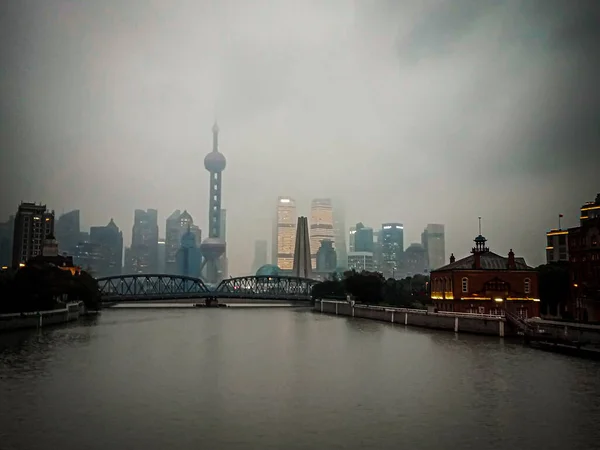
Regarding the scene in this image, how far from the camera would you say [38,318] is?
77.8 metres

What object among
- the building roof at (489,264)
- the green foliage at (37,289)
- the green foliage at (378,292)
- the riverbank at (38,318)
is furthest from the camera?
the green foliage at (378,292)

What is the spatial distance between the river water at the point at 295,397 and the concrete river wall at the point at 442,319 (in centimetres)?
824

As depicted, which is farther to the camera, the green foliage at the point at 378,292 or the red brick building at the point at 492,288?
the green foliage at the point at 378,292

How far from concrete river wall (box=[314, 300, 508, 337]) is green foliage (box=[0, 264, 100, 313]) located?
51513 millimetres

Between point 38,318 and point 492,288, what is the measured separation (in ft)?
191

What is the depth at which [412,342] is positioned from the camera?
6244 cm

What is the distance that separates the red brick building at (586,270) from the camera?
65.8 meters

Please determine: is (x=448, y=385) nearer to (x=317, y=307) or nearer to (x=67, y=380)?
(x=67, y=380)

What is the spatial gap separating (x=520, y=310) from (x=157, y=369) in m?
50.2

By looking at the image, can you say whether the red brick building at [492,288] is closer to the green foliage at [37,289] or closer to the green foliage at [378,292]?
the green foliage at [378,292]

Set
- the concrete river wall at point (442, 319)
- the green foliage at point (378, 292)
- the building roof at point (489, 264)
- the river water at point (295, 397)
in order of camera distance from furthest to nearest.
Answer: the green foliage at point (378, 292) → the building roof at point (489, 264) → the concrete river wall at point (442, 319) → the river water at point (295, 397)

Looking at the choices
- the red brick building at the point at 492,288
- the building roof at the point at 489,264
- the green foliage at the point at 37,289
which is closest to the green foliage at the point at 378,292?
the building roof at the point at 489,264

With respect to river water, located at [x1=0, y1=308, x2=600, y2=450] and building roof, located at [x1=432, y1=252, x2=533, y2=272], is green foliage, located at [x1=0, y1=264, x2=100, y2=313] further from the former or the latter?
building roof, located at [x1=432, y1=252, x2=533, y2=272]

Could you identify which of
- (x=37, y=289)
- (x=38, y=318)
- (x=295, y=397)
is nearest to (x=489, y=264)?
(x=295, y=397)
